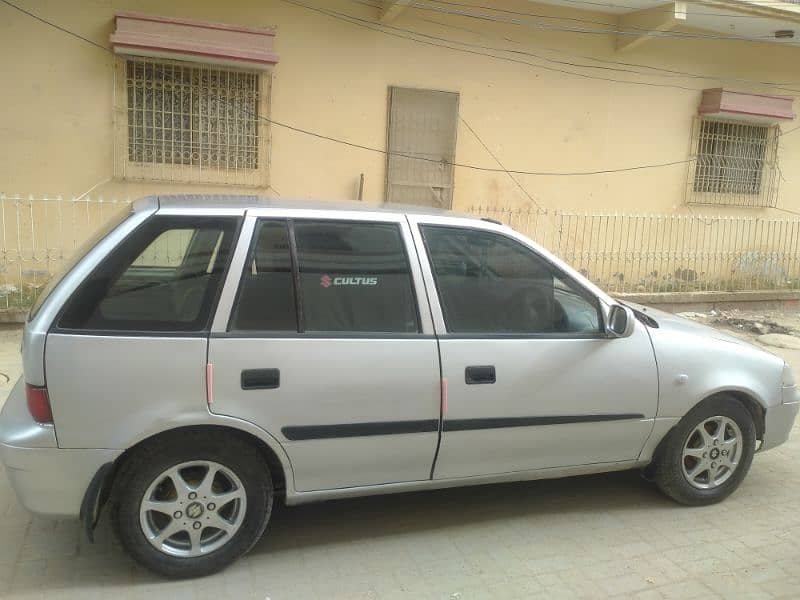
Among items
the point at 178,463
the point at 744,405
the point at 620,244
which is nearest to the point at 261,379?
the point at 178,463

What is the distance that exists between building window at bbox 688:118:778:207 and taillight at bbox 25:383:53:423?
32.8 feet

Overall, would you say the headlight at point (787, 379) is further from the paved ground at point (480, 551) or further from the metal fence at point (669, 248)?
the metal fence at point (669, 248)

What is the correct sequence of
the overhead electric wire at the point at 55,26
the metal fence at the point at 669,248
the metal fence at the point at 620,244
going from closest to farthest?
the overhead electric wire at the point at 55,26 → the metal fence at the point at 620,244 → the metal fence at the point at 669,248

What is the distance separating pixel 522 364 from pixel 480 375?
0.75 feet

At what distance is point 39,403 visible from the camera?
2.79 metres

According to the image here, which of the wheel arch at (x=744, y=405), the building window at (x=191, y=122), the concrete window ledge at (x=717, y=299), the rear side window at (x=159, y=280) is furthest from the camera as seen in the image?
the concrete window ledge at (x=717, y=299)

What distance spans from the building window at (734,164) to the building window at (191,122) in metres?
6.62

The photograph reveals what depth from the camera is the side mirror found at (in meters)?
3.50

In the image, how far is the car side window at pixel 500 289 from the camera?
3383 mm

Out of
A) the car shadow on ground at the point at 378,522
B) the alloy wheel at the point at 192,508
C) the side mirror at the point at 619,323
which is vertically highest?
the side mirror at the point at 619,323

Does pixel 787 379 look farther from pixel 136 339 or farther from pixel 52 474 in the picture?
pixel 52 474

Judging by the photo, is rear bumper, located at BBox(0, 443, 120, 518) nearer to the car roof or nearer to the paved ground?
the paved ground

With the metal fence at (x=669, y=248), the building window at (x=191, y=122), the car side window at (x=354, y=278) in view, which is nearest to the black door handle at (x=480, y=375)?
the car side window at (x=354, y=278)

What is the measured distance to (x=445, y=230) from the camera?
3.44 metres
